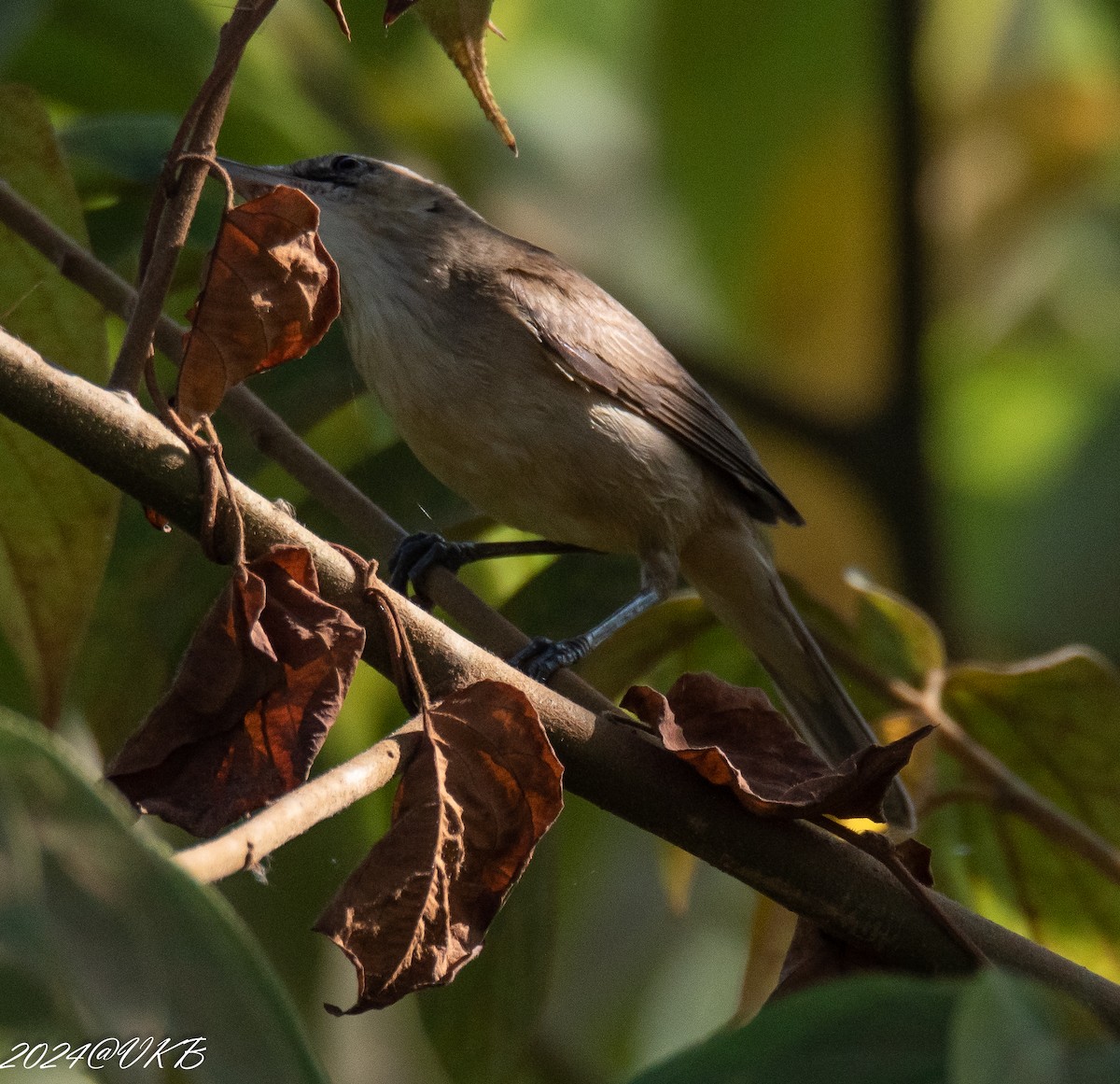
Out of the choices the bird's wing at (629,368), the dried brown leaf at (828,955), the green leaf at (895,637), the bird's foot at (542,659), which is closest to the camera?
the dried brown leaf at (828,955)

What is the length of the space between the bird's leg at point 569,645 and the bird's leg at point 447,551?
16 centimetres

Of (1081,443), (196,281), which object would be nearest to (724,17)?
(1081,443)

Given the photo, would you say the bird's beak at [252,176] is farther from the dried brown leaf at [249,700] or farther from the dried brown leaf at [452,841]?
the dried brown leaf at [452,841]

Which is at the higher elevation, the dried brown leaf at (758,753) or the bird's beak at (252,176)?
the dried brown leaf at (758,753)

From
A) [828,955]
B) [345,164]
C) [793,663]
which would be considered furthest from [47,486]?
[793,663]

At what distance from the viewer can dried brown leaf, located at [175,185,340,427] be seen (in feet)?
5.43

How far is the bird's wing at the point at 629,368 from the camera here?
3258 millimetres

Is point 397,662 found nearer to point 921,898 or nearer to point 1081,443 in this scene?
point 921,898

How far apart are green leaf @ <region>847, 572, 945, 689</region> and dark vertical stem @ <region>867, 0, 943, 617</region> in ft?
4.99

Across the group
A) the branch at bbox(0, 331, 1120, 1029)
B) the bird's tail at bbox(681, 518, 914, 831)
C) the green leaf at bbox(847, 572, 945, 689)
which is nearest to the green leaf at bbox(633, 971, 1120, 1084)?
the branch at bbox(0, 331, 1120, 1029)

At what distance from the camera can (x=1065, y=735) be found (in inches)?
107

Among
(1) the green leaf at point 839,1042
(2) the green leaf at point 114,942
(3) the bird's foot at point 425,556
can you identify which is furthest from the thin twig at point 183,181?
(3) the bird's foot at point 425,556

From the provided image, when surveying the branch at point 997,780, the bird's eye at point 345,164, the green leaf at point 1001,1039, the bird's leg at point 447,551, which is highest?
the green leaf at point 1001,1039

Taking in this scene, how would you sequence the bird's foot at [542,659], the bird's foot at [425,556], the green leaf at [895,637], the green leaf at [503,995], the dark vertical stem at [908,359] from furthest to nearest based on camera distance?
the dark vertical stem at [908,359], the bird's foot at [425,556], the green leaf at [895,637], the bird's foot at [542,659], the green leaf at [503,995]
